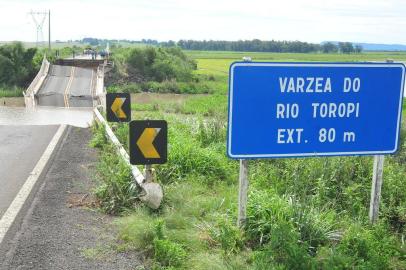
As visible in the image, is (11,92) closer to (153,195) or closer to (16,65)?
(16,65)

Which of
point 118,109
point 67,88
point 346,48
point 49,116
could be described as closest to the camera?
point 118,109

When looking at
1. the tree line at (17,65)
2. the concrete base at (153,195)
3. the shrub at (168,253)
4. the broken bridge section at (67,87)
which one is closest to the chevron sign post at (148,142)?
the concrete base at (153,195)

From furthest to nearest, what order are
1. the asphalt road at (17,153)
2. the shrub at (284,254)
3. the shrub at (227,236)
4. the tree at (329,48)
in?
the tree at (329,48)
the asphalt road at (17,153)
the shrub at (227,236)
the shrub at (284,254)

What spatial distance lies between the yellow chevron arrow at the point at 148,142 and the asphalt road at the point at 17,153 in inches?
74.2

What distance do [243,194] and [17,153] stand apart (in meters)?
6.75

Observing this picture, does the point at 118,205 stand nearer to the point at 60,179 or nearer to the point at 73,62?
the point at 60,179

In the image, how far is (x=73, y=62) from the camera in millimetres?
57469

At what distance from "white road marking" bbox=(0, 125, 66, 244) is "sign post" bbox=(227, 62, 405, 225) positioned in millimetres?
2568

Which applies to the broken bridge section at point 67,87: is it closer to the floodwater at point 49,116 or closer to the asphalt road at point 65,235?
the floodwater at point 49,116

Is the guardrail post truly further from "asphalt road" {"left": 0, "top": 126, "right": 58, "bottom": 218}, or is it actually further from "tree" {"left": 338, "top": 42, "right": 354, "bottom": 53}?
"tree" {"left": 338, "top": 42, "right": 354, "bottom": 53}

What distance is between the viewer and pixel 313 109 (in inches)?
203

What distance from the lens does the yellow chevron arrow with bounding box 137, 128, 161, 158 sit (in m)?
6.03

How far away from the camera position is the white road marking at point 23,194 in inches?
220

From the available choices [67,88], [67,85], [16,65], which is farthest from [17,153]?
[16,65]
